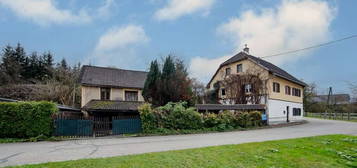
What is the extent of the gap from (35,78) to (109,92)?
20041mm

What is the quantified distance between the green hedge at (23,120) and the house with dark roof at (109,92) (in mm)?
5420

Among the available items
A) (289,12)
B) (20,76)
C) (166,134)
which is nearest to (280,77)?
(289,12)

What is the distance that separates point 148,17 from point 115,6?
3252mm

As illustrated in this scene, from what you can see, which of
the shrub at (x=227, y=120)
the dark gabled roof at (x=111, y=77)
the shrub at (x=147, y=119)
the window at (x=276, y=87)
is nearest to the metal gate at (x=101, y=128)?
the shrub at (x=147, y=119)

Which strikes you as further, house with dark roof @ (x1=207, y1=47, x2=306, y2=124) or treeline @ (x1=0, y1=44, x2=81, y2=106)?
treeline @ (x1=0, y1=44, x2=81, y2=106)

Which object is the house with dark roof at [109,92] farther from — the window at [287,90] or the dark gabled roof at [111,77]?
the window at [287,90]

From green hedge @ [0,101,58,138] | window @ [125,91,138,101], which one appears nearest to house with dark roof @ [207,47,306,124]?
window @ [125,91,138,101]

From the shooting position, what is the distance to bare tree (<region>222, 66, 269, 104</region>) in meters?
24.5

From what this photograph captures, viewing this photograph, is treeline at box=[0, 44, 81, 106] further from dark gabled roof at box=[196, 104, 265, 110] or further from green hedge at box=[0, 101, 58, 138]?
dark gabled roof at box=[196, 104, 265, 110]

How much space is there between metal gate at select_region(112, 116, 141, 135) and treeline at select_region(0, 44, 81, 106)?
16.1 meters

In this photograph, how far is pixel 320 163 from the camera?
6344 mm

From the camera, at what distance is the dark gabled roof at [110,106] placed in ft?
62.1

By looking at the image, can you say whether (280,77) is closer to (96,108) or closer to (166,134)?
(166,134)

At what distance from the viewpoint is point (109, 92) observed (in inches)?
885
